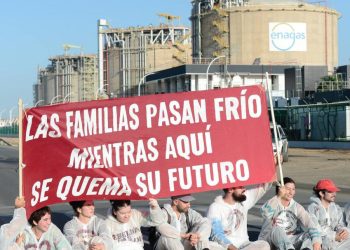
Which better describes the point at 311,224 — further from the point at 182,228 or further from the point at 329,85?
the point at 329,85

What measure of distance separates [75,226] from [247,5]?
81.5 meters

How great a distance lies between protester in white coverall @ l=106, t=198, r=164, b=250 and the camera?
820cm

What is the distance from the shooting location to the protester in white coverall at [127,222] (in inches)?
323

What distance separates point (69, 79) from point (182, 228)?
13660 cm

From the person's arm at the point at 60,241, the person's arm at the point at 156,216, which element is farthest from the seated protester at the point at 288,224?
the person's arm at the point at 60,241

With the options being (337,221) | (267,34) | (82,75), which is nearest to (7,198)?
(337,221)

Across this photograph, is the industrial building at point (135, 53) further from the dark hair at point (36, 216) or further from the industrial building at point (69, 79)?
the dark hair at point (36, 216)

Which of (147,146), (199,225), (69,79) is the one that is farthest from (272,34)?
(147,146)

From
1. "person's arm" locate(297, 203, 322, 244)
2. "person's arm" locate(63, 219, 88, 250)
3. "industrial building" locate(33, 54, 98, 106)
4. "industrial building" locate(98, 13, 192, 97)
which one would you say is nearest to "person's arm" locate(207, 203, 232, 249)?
"person's arm" locate(297, 203, 322, 244)

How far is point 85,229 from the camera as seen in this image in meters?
8.01

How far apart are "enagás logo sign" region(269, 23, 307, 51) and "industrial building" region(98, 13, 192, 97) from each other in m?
29.0

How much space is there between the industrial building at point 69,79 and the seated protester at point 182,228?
125656mm

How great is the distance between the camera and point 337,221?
9.62 metres

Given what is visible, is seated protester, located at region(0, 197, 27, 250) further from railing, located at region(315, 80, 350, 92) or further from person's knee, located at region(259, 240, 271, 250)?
railing, located at region(315, 80, 350, 92)
